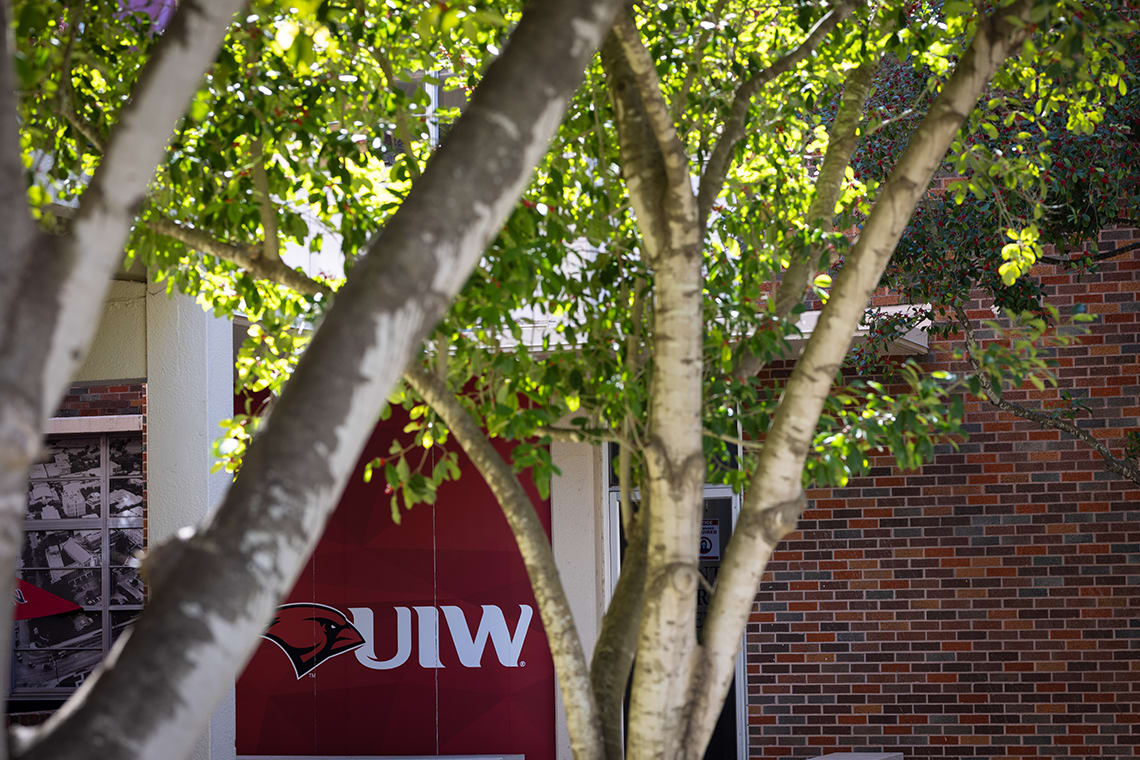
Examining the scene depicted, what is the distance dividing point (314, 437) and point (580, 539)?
25.5ft

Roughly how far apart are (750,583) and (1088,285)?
6.42 m

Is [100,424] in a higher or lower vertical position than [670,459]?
higher

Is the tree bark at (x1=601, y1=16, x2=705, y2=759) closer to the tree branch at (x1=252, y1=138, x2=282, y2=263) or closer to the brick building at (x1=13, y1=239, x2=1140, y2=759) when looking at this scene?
the tree branch at (x1=252, y1=138, x2=282, y2=263)

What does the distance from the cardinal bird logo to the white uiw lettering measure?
0.46 ft

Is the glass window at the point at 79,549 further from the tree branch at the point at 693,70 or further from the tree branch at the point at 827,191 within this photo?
the tree branch at the point at 827,191

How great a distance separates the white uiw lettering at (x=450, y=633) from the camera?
10016 millimetres

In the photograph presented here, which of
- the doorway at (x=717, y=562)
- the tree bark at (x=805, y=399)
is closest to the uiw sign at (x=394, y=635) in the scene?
the doorway at (x=717, y=562)

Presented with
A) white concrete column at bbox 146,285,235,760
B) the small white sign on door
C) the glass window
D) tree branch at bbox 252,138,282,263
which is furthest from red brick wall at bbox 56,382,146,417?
tree branch at bbox 252,138,282,263

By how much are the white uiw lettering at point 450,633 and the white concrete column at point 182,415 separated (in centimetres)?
243

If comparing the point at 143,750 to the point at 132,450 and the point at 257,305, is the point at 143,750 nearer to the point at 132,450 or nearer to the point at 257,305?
the point at 257,305

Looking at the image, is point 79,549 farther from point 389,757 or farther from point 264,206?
point 264,206

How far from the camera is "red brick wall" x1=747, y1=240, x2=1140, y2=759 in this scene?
352 inches

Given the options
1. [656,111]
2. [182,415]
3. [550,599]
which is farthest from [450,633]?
[656,111]

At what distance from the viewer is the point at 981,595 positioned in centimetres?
914
